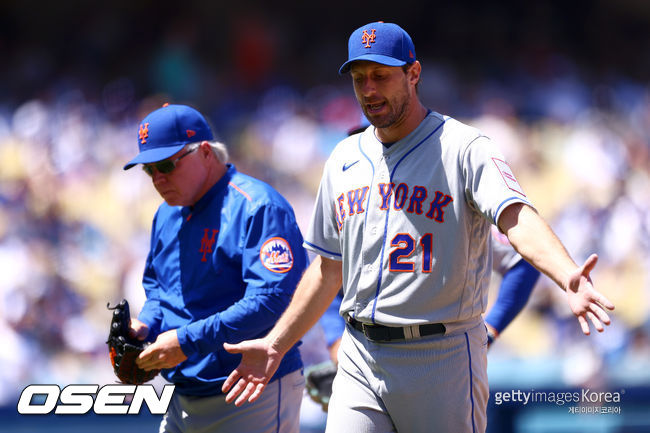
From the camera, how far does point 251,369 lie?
8.96 ft

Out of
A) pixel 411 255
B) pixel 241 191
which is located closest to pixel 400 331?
pixel 411 255

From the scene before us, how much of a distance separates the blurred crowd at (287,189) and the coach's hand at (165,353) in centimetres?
410

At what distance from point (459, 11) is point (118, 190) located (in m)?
3.70

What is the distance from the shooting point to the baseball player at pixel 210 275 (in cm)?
288

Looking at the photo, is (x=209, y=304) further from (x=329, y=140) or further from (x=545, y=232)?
(x=329, y=140)

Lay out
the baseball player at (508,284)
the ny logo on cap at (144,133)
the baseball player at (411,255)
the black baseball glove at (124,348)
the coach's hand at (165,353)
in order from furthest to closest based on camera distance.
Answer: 1. the baseball player at (508,284)
2. the ny logo on cap at (144,133)
3. the black baseball glove at (124,348)
4. the coach's hand at (165,353)
5. the baseball player at (411,255)

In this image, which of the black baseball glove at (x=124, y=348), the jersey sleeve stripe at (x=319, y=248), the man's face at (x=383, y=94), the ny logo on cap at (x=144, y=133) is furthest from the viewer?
the ny logo on cap at (x=144, y=133)

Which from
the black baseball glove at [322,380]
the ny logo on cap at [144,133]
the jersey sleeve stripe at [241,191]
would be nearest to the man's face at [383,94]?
the jersey sleeve stripe at [241,191]

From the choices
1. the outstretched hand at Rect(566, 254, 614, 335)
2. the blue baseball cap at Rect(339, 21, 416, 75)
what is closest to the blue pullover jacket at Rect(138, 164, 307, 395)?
the blue baseball cap at Rect(339, 21, 416, 75)

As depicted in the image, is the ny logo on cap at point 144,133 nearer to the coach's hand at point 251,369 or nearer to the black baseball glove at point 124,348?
the black baseball glove at point 124,348

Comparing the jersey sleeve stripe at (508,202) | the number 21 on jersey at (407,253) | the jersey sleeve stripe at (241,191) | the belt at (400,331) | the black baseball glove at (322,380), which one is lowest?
the black baseball glove at (322,380)

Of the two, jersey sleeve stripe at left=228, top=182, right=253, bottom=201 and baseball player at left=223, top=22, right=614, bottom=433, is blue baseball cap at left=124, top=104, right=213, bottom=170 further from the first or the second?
baseball player at left=223, top=22, right=614, bottom=433

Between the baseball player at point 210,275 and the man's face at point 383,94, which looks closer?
the man's face at point 383,94

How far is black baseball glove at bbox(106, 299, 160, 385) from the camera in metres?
2.99
